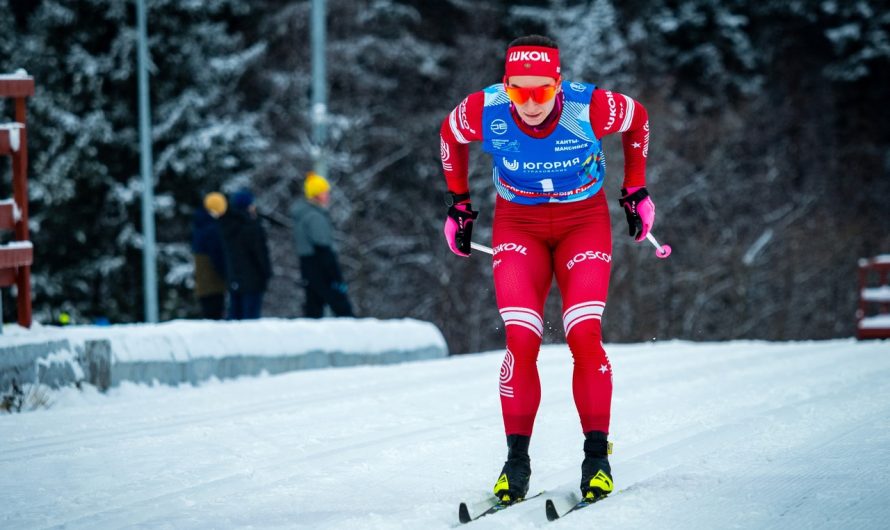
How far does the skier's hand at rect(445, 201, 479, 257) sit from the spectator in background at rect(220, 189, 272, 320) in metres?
6.06

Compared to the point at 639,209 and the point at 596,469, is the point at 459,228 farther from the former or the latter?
the point at 596,469

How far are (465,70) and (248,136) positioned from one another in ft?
20.9

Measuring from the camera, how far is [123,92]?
25.5 m

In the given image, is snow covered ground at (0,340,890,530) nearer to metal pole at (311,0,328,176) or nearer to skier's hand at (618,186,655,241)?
skier's hand at (618,186,655,241)

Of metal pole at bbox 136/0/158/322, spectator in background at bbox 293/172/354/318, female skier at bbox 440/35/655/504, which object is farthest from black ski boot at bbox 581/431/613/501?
metal pole at bbox 136/0/158/322

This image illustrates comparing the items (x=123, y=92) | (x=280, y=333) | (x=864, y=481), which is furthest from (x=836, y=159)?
(x=864, y=481)

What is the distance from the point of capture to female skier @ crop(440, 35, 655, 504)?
179 inches

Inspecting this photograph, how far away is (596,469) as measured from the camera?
4.38 metres

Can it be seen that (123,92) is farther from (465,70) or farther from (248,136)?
(465,70)

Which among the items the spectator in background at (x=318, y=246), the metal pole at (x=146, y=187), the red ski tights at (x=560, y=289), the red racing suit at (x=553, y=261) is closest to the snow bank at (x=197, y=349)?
the spectator in background at (x=318, y=246)

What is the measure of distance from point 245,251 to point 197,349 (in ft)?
8.89

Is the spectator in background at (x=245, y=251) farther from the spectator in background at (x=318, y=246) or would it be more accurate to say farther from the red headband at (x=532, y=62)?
the red headband at (x=532, y=62)

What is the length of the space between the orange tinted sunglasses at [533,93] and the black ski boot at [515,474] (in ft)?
4.78

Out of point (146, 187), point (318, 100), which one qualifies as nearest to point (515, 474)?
point (318, 100)
